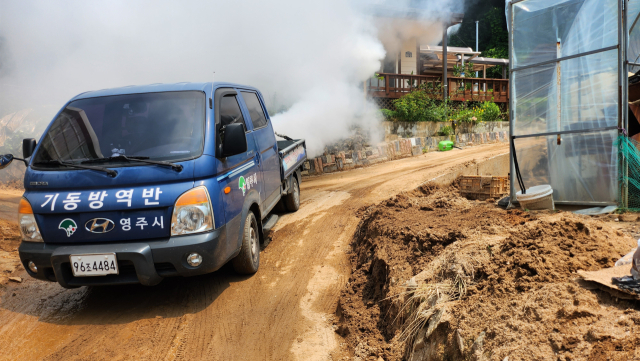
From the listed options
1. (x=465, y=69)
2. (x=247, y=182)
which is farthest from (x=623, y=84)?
(x=465, y=69)

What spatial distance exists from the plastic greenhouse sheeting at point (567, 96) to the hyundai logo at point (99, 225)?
18.7 feet

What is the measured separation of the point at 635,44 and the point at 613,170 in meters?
2.53

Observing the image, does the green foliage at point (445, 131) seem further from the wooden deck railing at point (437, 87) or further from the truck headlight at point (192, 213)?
the truck headlight at point (192, 213)

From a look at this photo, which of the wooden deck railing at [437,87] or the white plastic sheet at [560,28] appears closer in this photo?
the white plastic sheet at [560,28]

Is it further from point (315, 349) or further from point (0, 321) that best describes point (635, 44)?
point (0, 321)

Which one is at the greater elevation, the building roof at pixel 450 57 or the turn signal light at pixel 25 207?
the building roof at pixel 450 57

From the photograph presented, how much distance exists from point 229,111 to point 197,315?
221 cm

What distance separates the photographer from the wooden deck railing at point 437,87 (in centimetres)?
1756

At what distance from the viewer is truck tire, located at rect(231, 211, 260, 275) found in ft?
14.6

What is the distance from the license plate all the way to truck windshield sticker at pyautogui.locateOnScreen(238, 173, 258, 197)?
1.38m

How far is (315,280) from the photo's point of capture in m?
4.75

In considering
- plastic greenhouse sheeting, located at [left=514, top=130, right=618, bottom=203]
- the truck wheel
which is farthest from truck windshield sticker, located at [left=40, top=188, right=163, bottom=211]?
plastic greenhouse sheeting, located at [left=514, top=130, right=618, bottom=203]

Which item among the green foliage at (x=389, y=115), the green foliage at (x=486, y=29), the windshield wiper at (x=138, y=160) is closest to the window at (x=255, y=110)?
the windshield wiper at (x=138, y=160)

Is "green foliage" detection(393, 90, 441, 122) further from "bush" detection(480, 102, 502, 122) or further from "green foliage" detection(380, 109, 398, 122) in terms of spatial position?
"bush" detection(480, 102, 502, 122)
